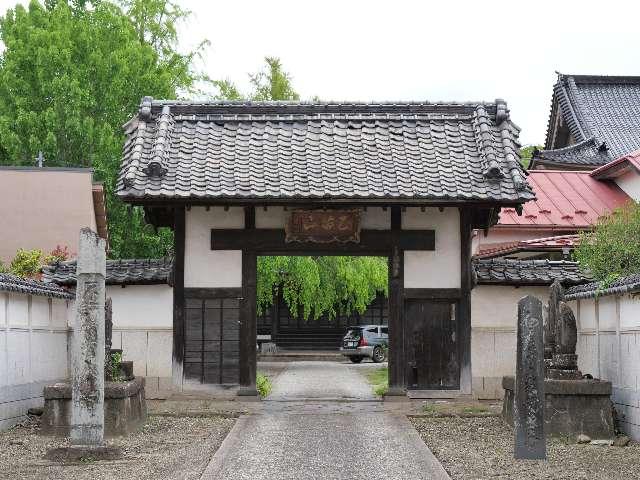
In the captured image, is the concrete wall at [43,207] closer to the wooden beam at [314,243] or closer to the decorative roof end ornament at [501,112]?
the wooden beam at [314,243]

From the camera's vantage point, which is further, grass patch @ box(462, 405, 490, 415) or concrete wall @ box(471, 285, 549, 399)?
concrete wall @ box(471, 285, 549, 399)

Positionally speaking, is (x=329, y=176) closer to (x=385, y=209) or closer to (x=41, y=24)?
(x=385, y=209)

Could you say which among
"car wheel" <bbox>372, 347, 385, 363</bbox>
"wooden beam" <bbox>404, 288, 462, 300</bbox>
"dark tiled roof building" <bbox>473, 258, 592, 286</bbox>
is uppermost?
"dark tiled roof building" <bbox>473, 258, 592, 286</bbox>

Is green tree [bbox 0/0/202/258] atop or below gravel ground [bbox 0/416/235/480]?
atop

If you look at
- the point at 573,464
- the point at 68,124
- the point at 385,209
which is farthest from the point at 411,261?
the point at 68,124

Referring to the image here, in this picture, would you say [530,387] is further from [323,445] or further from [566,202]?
[566,202]

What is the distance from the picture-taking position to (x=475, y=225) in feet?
65.7

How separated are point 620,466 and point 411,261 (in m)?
7.88

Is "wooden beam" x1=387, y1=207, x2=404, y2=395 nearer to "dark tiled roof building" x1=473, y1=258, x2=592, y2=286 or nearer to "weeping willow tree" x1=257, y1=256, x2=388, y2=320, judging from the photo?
"dark tiled roof building" x1=473, y1=258, x2=592, y2=286

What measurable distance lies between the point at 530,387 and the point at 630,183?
19.4 m

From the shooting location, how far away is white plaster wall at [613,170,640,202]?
28922 mm

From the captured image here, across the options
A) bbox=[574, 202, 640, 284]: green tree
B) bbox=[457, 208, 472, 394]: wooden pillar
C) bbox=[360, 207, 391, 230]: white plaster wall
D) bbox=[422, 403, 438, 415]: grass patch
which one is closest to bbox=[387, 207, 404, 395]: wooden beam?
bbox=[360, 207, 391, 230]: white plaster wall

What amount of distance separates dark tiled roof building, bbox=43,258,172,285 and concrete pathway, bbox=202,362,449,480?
3376mm

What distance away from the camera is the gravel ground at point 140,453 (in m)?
10.7
